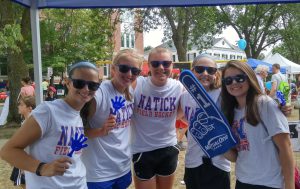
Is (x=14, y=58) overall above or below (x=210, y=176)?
above

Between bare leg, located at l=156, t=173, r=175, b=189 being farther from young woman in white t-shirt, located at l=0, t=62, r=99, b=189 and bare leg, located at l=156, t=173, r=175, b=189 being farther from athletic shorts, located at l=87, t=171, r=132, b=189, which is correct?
young woman in white t-shirt, located at l=0, t=62, r=99, b=189

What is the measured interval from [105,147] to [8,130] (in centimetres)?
1027

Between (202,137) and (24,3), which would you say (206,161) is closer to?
(202,137)

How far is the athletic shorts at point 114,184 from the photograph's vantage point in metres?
3.00

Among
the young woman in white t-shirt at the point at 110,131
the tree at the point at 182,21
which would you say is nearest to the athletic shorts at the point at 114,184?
the young woman in white t-shirt at the point at 110,131

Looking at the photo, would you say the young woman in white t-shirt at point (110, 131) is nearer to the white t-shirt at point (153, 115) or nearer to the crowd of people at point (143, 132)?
the crowd of people at point (143, 132)


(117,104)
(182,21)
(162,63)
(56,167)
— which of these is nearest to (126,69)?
(117,104)

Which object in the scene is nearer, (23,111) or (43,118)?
(43,118)

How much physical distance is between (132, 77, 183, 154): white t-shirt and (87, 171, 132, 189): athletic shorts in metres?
0.40

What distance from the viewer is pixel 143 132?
3.48 m

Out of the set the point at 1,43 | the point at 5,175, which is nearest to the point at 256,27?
the point at 1,43

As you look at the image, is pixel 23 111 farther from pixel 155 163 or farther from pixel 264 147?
pixel 264 147

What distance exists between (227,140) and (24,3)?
1.96m

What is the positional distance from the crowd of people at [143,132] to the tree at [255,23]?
102 feet
